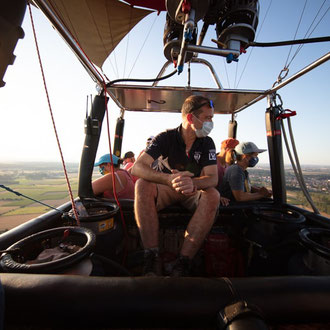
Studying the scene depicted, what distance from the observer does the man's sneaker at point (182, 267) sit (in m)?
1.27

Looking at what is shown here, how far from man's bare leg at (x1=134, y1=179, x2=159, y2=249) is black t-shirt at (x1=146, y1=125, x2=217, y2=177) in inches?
13.8

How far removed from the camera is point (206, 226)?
144 cm

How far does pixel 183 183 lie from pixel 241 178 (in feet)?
4.06

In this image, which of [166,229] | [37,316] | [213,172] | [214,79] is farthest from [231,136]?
[37,316]

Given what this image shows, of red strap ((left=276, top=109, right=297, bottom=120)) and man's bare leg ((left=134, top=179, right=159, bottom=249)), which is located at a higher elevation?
red strap ((left=276, top=109, right=297, bottom=120))

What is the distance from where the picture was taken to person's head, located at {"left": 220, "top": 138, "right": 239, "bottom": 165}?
3.14 meters

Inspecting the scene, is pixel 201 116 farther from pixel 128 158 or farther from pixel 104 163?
pixel 128 158

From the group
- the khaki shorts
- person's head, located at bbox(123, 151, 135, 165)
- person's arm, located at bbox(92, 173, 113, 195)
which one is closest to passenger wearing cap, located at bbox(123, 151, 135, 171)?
person's head, located at bbox(123, 151, 135, 165)

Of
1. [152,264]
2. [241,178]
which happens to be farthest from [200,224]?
[241,178]

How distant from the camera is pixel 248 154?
8.51 ft

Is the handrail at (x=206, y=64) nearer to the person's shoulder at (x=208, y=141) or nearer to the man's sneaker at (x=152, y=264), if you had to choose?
the person's shoulder at (x=208, y=141)

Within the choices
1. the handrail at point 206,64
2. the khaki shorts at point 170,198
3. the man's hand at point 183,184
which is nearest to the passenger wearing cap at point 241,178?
the khaki shorts at point 170,198

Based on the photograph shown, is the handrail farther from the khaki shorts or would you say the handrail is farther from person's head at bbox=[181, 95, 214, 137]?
the khaki shorts

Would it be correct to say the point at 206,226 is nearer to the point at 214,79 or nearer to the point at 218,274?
the point at 218,274
